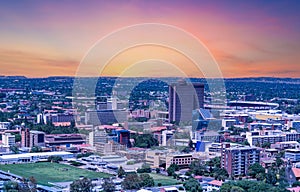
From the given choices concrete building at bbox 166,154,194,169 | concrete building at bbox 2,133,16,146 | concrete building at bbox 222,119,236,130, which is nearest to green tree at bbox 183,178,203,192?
concrete building at bbox 166,154,194,169

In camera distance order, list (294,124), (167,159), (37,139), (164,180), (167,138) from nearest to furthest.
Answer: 1. (164,180)
2. (167,159)
3. (167,138)
4. (37,139)
5. (294,124)

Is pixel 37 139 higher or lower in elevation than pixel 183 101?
lower

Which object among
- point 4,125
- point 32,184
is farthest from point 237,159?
point 4,125

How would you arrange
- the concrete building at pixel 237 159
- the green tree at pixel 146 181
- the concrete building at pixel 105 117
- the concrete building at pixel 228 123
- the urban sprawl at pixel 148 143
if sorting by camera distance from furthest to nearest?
the concrete building at pixel 228 123 → the concrete building at pixel 105 117 → the concrete building at pixel 237 159 → the urban sprawl at pixel 148 143 → the green tree at pixel 146 181

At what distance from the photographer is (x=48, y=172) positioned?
8.28 m

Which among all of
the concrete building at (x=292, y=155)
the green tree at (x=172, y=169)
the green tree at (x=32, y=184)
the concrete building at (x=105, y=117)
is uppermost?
the concrete building at (x=105, y=117)

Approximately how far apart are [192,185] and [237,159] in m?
1.57

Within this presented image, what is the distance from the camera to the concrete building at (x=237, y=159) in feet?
26.9

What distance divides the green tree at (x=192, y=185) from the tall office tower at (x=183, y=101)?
14.2 feet

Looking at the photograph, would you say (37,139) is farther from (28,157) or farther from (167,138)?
(167,138)

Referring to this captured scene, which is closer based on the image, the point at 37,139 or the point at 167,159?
the point at 167,159

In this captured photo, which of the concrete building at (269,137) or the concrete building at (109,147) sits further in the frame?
the concrete building at (269,137)

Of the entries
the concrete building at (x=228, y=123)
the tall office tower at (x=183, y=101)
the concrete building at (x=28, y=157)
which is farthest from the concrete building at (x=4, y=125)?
the concrete building at (x=228, y=123)

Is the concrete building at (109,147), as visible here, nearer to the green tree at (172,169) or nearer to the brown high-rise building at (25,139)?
the green tree at (172,169)
